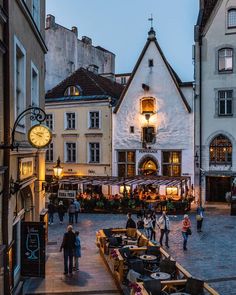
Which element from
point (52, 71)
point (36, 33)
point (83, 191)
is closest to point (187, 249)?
point (36, 33)

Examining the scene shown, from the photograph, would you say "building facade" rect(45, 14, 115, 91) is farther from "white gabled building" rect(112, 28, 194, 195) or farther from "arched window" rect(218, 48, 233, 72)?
"arched window" rect(218, 48, 233, 72)

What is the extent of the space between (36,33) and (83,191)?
23157 millimetres

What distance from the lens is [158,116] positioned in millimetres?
36031

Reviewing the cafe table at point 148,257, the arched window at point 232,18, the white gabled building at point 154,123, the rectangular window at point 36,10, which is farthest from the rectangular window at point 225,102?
the cafe table at point 148,257

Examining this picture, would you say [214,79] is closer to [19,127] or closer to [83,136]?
[83,136]

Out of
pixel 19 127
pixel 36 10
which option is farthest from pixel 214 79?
pixel 19 127

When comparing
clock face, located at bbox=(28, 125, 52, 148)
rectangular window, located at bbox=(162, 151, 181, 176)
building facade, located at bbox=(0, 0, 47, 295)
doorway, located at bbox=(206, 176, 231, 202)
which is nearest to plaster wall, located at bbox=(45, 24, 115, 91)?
rectangular window, located at bbox=(162, 151, 181, 176)

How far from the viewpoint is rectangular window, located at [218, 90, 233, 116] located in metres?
33.9

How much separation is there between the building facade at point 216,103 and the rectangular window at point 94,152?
8.63m

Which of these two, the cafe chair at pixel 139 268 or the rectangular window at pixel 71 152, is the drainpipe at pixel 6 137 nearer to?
the cafe chair at pixel 139 268

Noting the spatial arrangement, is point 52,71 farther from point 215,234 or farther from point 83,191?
point 215,234

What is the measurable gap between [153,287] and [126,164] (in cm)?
2640

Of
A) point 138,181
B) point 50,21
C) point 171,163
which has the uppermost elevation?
point 50,21

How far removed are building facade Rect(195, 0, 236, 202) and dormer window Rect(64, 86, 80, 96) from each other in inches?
428
